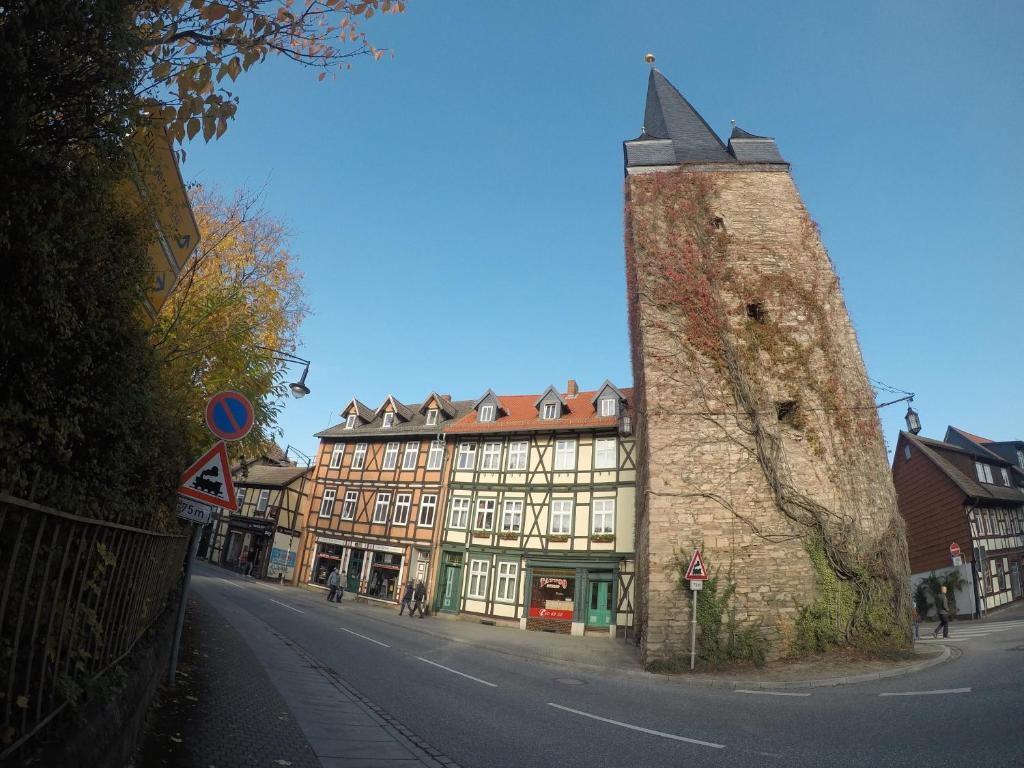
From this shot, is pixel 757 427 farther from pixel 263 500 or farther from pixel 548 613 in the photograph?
pixel 263 500

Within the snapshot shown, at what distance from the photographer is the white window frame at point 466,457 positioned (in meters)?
26.5

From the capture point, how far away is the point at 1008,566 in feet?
95.2

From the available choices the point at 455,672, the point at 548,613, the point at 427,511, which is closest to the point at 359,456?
the point at 427,511

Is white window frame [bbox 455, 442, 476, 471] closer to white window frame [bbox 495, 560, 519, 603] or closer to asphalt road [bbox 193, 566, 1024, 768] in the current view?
white window frame [bbox 495, 560, 519, 603]

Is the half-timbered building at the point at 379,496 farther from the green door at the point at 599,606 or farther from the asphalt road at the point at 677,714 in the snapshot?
the asphalt road at the point at 677,714

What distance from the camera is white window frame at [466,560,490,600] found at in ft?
78.6

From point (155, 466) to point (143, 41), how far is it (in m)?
3.46

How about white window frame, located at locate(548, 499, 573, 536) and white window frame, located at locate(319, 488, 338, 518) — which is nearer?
→ white window frame, located at locate(548, 499, 573, 536)

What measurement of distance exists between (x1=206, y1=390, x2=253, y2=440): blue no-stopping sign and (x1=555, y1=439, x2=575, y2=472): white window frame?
18856 millimetres

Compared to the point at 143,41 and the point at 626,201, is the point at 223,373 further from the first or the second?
the point at 626,201

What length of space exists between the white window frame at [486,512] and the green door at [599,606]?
5.36 meters

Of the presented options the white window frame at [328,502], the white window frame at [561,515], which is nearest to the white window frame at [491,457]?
the white window frame at [561,515]

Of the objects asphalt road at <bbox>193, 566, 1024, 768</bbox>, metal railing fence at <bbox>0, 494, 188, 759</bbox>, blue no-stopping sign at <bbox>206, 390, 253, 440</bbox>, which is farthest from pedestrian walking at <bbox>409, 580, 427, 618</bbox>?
metal railing fence at <bbox>0, 494, 188, 759</bbox>

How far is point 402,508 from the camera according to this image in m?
27.7
